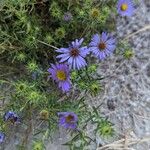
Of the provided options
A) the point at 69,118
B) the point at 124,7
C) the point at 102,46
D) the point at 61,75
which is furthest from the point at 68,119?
the point at 124,7

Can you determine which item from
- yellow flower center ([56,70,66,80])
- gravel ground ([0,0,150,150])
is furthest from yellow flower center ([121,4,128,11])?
yellow flower center ([56,70,66,80])

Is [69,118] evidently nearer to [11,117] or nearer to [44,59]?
[11,117]

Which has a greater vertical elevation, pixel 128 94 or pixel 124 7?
pixel 124 7

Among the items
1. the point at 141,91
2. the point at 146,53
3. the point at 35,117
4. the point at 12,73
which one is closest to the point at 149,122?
the point at 141,91

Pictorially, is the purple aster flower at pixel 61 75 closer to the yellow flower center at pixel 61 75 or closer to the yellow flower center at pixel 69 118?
the yellow flower center at pixel 61 75

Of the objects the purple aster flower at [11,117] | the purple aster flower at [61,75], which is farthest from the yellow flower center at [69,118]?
the purple aster flower at [11,117]

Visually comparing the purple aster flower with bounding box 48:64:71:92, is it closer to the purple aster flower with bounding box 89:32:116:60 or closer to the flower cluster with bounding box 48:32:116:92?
the flower cluster with bounding box 48:32:116:92
